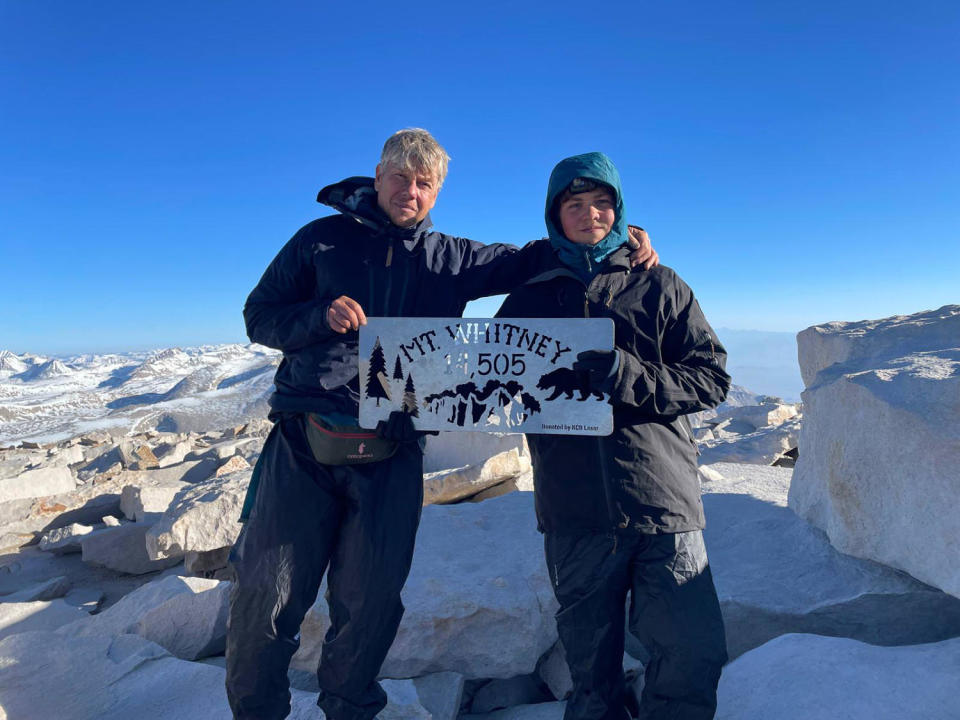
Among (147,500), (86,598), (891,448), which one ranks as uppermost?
(891,448)

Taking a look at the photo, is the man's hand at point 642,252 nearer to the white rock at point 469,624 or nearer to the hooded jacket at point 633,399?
the hooded jacket at point 633,399

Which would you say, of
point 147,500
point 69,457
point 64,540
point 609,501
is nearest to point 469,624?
point 609,501

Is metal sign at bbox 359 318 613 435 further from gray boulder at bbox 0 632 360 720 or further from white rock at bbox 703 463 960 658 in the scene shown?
white rock at bbox 703 463 960 658

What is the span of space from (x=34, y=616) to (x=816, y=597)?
19.1 ft

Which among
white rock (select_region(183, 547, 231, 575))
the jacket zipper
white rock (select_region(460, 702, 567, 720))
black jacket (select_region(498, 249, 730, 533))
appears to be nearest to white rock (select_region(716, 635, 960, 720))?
white rock (select_region(460, 702, 567, 720))

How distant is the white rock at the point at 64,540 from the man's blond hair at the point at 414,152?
6.22m

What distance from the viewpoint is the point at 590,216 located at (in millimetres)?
2516

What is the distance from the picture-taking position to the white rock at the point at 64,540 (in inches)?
241

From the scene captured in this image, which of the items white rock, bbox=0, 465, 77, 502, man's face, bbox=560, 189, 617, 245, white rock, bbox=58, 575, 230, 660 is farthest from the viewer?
white rock, bbox=0, 465, 77, 502

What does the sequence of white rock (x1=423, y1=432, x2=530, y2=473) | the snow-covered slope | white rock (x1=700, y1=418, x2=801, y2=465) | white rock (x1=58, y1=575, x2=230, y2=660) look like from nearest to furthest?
white rock (x1=58, y1=575, x2=230, y2=660), white rock (x1=423, y1=432, x2=530, y2=473), white rock (x1=700, y1=418, x2=801, y2=465), the snow-covered slope

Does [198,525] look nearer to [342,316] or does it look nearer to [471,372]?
[342,316]

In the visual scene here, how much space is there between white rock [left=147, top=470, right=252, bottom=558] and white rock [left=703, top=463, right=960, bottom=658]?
13.5ft

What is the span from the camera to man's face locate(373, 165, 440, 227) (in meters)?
2.56

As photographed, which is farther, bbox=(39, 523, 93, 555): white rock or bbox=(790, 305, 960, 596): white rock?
bbox=(39, 523, 93, 555): white rock
